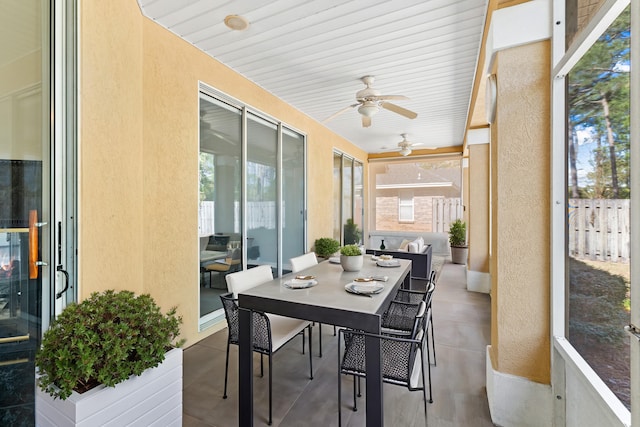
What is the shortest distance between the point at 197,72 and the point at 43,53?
1387 millimetres

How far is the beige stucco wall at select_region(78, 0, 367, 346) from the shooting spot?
1800 mm

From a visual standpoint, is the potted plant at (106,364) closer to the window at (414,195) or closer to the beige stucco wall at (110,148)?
the beige stucco wall at (110,148)

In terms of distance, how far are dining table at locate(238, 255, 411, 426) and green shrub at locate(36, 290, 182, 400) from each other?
1.62 feet

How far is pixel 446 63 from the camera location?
9.86ft

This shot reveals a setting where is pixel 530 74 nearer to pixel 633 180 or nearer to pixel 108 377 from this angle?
pixel 633 180

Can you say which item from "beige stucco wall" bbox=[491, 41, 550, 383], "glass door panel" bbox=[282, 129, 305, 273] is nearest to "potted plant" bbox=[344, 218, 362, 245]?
"glass door panel" bbox=[282, 129, 305, 273]

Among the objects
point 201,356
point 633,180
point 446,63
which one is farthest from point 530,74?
point 201,356

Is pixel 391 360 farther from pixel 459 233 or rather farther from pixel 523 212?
pixel 459 233

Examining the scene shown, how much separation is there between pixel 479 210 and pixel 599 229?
11.5 feet

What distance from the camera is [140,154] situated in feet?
7.44

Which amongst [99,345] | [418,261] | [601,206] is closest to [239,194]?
[99,345]

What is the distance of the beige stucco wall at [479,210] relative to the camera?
4535 millimetres

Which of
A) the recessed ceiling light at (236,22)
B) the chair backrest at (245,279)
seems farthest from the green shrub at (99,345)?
the recessed ceiling light at (236,22)

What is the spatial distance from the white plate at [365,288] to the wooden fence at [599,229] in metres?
1.05
